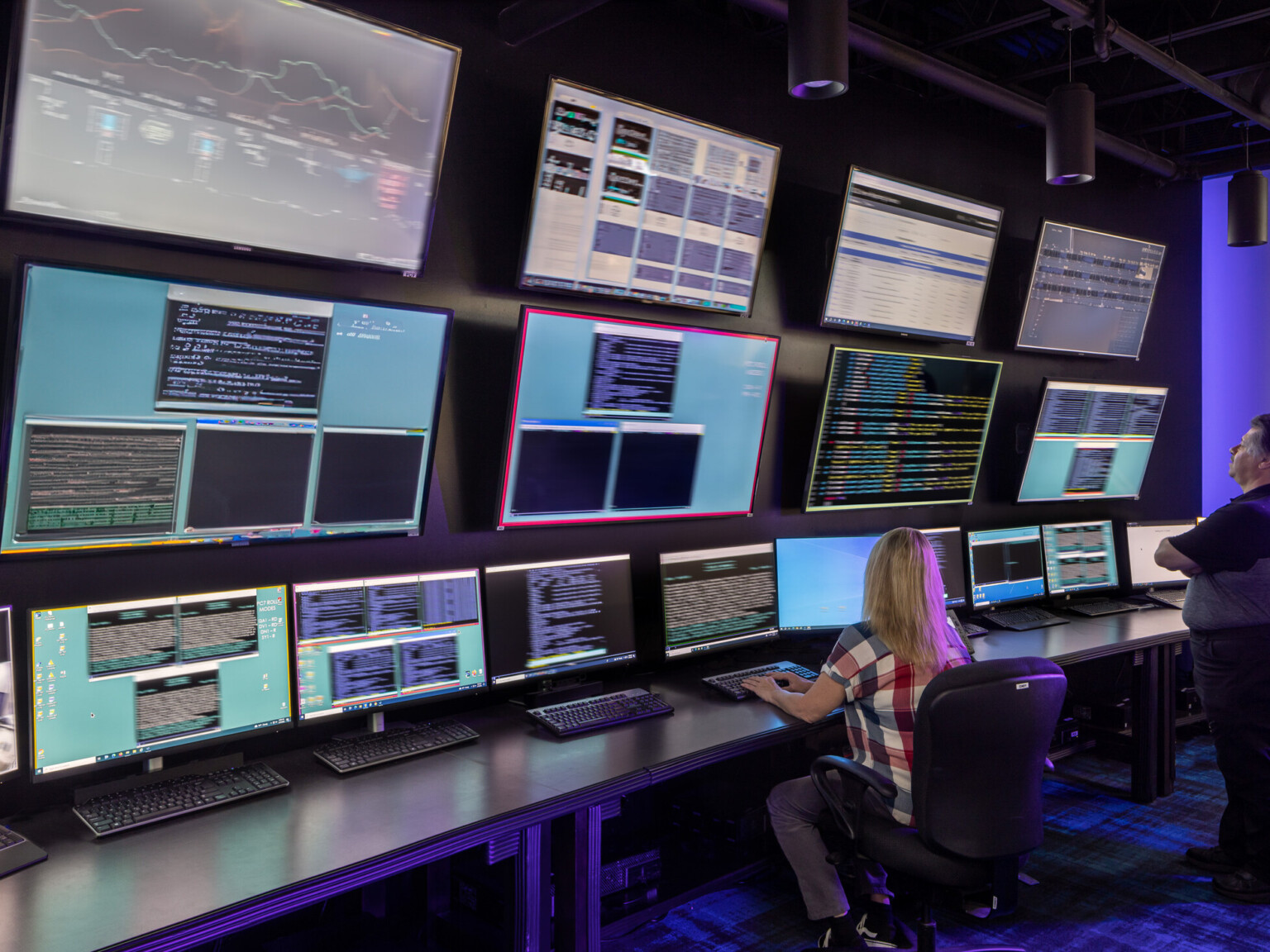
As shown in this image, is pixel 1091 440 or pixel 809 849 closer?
pixel 809 849

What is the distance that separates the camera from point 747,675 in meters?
3.00

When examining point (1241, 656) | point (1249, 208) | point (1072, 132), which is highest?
point (1249, 208)

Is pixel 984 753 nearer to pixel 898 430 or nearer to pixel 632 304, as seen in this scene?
pixel 632 304

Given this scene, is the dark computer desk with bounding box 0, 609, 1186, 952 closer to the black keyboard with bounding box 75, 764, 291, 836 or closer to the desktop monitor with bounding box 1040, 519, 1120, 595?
the black keyboard with bounding box 75, 764, 291, 836

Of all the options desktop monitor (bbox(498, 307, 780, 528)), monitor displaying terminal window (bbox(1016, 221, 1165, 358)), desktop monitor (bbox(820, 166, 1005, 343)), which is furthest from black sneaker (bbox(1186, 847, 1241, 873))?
monitor displaying terminal window (bbox(1016, 221, 1165, 358))

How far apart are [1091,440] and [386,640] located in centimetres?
368

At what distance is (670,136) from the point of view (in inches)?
113

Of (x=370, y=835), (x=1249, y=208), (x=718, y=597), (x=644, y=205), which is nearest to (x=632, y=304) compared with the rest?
(x=644, y=205)

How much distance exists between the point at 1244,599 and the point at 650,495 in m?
1.98

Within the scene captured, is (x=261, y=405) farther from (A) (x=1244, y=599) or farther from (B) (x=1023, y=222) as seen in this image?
(B) (x=1023, y=222)

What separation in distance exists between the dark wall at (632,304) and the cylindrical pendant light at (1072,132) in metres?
0.78

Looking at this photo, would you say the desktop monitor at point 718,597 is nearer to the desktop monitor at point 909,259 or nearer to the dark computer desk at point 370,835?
the dark computer desk at point 370,835

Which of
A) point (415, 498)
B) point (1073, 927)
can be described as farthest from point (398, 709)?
point (1073, 927)

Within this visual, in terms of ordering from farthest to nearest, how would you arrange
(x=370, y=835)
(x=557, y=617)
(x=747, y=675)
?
(x=747, y=675) < (x=557, y=617) < (x=370, y=835)
